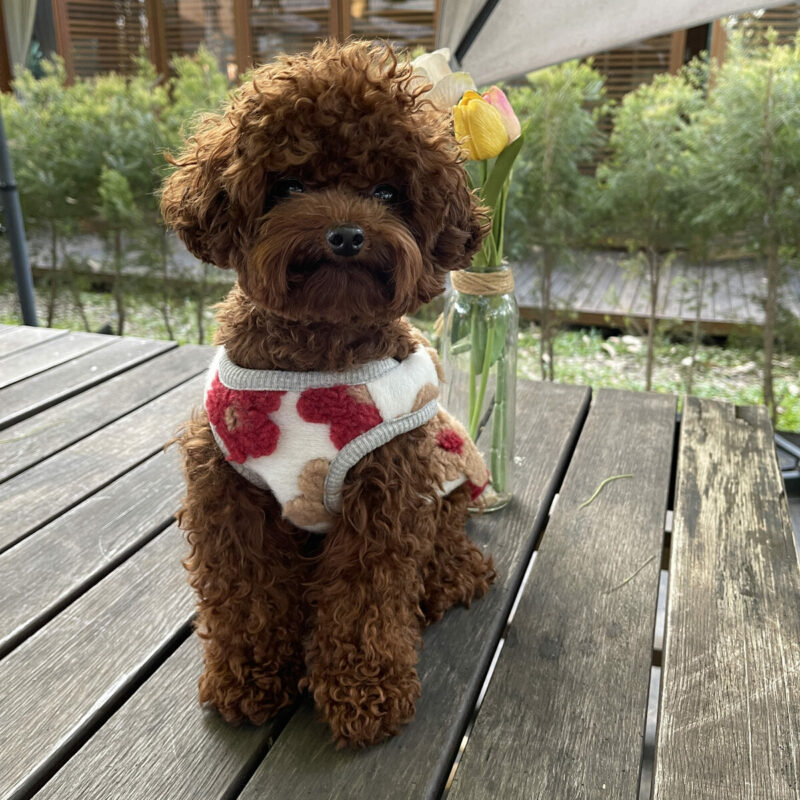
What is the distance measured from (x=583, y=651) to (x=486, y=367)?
53 cm

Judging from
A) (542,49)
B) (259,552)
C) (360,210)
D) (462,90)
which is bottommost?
(259,552)

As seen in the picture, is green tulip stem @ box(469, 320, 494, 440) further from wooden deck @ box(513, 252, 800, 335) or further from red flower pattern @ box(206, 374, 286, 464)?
wooden deck @ box(513, 252, 800, 335)

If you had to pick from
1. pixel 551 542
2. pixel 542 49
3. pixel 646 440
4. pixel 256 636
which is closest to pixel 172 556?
pixel 256 636

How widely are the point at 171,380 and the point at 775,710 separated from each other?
158cm

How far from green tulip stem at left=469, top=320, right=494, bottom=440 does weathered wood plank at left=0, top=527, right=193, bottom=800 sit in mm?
578

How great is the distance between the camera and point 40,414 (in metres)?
1.88

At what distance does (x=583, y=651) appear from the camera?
3.74ft

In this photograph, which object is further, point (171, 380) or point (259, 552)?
point (171, 380)

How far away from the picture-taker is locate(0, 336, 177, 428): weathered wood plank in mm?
1896

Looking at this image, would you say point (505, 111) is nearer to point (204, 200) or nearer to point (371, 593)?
point (204, 200)

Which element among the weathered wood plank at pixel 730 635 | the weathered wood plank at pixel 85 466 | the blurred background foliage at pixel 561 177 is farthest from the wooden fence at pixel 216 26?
the weathered wood plank at pixel 730 635

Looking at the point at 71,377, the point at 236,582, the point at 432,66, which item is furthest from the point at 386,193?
the point at 71,377

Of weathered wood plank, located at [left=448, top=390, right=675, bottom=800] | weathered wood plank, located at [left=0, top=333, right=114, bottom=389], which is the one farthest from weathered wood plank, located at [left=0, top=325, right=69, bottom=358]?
A: weathered wood plank, located at [left=448, top=390, right=675, bottom=800]

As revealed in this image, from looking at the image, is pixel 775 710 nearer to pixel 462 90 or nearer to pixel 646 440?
pixel 646 440
